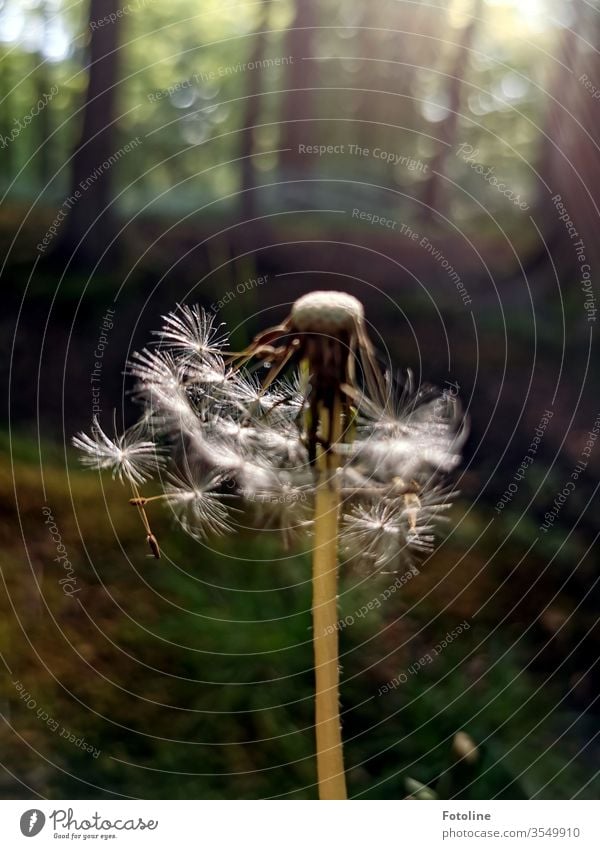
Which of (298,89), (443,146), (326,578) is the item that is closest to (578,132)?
(298,89)

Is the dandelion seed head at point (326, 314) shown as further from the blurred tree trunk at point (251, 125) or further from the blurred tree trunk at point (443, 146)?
the blurred tree trunk at point (443, 146)

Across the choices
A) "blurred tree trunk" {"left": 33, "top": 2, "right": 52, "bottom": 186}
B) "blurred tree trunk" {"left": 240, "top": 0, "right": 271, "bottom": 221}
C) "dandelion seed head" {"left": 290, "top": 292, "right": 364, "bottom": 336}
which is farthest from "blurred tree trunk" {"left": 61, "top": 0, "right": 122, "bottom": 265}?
"dandelion seed head" {"left": 290, "top": 292, "right": 364, "bottom": 336}

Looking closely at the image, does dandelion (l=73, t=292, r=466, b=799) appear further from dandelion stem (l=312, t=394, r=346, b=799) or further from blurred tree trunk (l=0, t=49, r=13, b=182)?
blurred tree trunk (l=0, t=49, r=13, b=182)

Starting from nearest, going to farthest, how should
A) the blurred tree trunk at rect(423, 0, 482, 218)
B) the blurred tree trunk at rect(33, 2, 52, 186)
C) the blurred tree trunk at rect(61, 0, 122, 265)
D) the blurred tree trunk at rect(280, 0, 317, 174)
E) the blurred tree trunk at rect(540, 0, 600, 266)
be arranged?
1. the blurred tree trunk at rect(33, 2, 52, 186)
2. the blurred tree trunk at rect(540, 0, 600, 266)
3. the blurred tree trunk at rect(61, 0, 122, 265)
4. the blurred tree trunk at rect(280, 0, 317, 174)
5. the blurred tree trunk at rect(423, 0, 482, 218)

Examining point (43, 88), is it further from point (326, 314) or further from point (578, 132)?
point (326, 314)

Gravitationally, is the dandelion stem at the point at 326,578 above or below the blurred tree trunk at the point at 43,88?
below

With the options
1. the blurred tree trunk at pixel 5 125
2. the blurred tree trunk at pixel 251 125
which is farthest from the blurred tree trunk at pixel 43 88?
the blurred tree trunk at pixel 251 125
